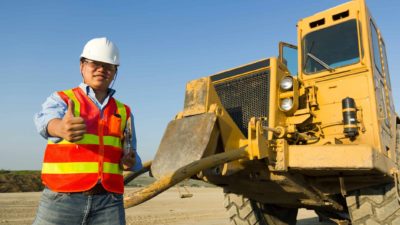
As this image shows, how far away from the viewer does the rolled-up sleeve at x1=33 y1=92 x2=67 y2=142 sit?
1977 millimetres

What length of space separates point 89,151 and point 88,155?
→ 2cm

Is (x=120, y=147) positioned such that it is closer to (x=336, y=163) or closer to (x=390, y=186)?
(x=336, y=163)

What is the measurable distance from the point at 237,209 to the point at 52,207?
3.76 meters

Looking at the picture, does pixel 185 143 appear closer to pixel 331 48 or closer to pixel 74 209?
pixel 74 209

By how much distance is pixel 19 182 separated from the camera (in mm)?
17469

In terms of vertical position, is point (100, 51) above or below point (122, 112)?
above

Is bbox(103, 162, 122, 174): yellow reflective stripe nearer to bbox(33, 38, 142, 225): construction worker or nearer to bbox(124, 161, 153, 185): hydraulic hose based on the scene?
bbox(33, 38, 142, 225): construction worker

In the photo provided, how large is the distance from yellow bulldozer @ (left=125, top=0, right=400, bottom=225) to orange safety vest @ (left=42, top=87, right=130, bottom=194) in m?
0.84

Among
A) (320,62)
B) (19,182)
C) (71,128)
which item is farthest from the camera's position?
(19,182)

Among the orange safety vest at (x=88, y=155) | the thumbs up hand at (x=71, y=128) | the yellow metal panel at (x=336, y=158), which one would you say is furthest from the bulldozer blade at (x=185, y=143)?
the thumbs up hand at (x=71, y=128)

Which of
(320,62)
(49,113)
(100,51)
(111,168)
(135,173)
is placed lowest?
(135,173)

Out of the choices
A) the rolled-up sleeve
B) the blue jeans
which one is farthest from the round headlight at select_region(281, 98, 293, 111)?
the rolled-up sleeve

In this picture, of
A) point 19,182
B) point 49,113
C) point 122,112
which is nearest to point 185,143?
point 122,112

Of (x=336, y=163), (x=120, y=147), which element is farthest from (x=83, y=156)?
(x=336, y=163)
